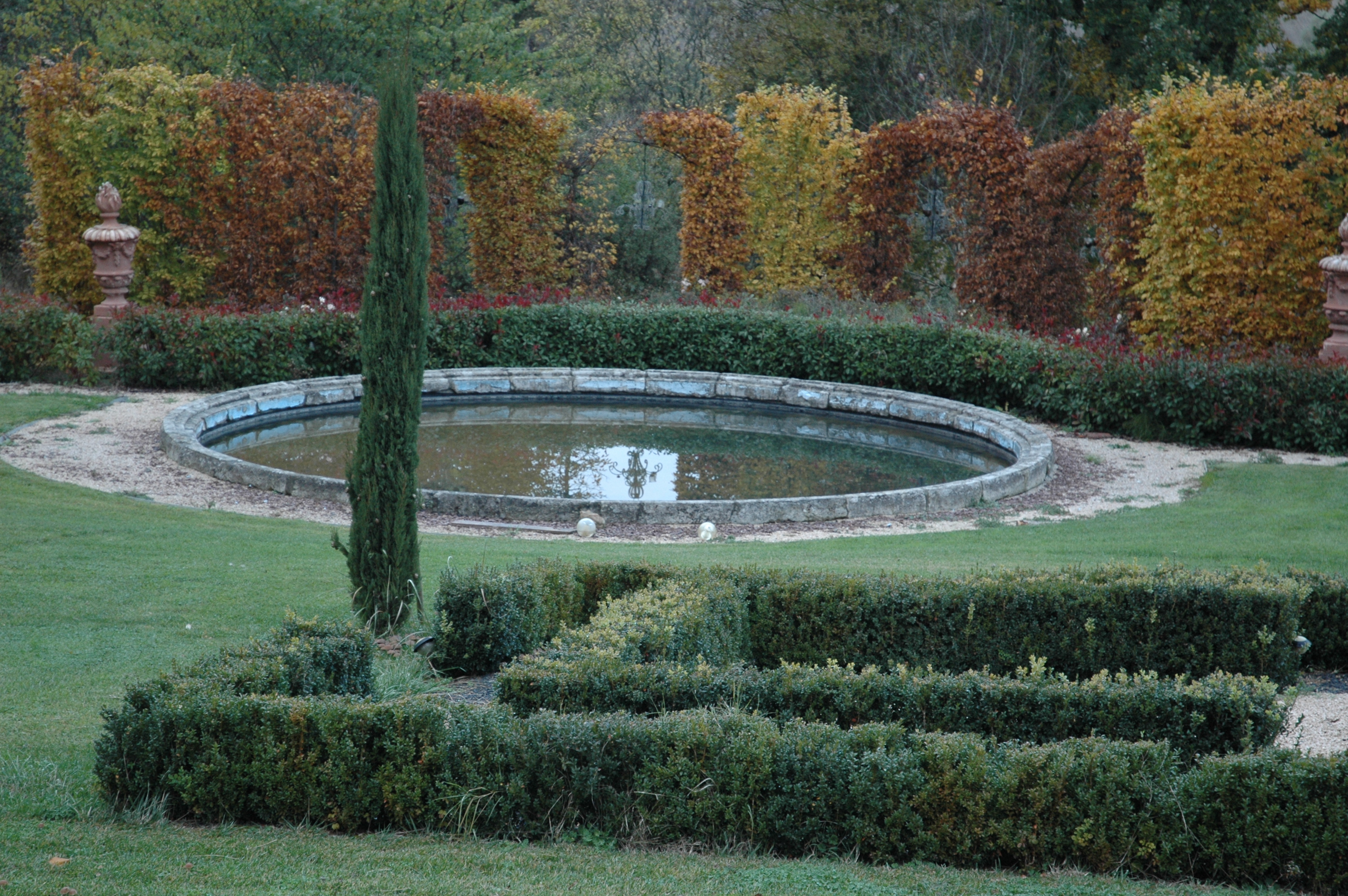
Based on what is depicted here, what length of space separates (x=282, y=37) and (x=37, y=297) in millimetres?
10408

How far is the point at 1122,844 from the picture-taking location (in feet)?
13.8

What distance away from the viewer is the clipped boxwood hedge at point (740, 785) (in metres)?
4.20

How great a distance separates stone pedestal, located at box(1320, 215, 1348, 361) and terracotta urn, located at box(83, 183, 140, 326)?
15.4m

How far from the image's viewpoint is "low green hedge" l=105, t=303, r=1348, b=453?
13.3 metres

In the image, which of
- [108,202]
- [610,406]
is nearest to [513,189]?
[610,406]

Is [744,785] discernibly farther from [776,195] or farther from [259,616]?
[776,195]

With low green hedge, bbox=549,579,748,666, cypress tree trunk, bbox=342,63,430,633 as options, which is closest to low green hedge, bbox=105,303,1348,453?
low green hedge, bbox=549,579,748,666

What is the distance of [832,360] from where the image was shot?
16.6 meters

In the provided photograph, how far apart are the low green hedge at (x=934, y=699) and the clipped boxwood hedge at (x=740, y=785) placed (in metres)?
0.40

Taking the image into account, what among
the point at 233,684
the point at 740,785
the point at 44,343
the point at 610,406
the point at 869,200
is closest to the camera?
the point at 740,785

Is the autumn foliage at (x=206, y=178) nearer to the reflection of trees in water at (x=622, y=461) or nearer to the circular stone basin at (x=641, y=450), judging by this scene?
the circular stone basin at (x=641, y=450)

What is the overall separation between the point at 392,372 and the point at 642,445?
26.2 ft

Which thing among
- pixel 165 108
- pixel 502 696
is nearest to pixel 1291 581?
pixel 502 696

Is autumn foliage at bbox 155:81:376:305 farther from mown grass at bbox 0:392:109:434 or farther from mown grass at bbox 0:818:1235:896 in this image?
mown grass at bbox 0:818:1235:896
